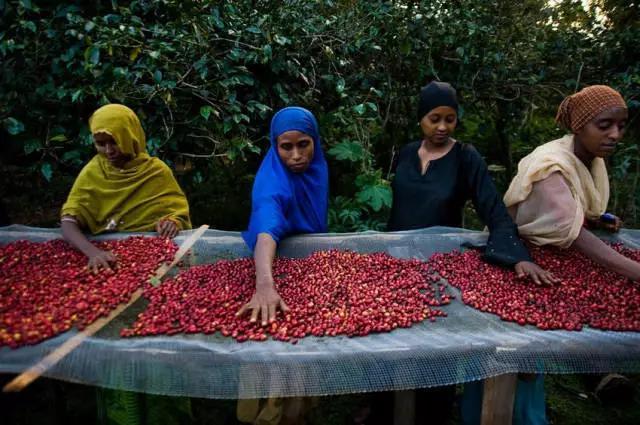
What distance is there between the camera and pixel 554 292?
6.16 feet

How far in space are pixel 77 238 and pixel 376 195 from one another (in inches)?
86.4

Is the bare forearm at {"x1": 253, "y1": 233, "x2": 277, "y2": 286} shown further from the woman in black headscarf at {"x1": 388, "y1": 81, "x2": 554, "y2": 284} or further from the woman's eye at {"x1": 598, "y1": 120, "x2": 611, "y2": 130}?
the woman's eye at {"x1": 598, "y1": 120, "x2": 611, "y2": 130}

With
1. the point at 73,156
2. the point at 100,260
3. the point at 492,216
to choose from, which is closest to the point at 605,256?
the point at 492,216

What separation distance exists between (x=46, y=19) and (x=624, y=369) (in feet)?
13.3

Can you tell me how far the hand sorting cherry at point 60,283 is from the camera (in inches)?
59.2

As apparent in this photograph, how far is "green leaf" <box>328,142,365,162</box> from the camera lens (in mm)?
3641

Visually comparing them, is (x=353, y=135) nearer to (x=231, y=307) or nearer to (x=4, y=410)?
(x=231, y=307)

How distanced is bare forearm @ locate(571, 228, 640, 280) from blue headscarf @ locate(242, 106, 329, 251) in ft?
4.67

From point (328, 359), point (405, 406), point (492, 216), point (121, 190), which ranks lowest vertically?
point (405, 406)

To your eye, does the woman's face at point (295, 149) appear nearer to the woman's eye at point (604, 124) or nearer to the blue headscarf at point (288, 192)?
the blue headscarf at point (288, 192)

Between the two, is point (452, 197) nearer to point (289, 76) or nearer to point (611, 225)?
point (611, 225)

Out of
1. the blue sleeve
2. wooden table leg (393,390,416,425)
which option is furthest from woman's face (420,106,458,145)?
wooden table leg (393,390,416,425)

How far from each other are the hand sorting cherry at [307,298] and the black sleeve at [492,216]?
386mm

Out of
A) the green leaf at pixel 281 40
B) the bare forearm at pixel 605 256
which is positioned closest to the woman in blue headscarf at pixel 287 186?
the green leaf at pixel 281 40
